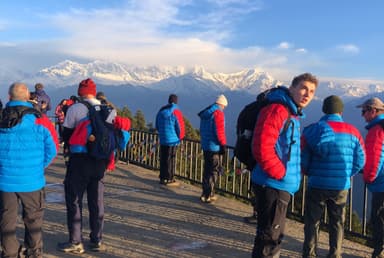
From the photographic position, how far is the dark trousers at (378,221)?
16.6 feet

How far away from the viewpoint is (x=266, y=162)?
3564 mm

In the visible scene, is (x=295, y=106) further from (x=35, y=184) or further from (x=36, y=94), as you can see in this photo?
(x=36, y=94)

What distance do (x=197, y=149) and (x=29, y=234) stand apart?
6.29m

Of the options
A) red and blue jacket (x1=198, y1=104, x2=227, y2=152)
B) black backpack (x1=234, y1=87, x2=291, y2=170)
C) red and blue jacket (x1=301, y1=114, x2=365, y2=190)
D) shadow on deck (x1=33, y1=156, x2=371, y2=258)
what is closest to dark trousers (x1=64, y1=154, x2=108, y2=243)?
shadow on deck (x1=33, y1=156, x2=371, y2=258)

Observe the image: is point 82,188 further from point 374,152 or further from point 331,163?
point 374,152

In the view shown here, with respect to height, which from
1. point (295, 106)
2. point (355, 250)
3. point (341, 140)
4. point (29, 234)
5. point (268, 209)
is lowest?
point (355, 250)

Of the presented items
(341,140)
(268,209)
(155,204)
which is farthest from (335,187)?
(155,204)

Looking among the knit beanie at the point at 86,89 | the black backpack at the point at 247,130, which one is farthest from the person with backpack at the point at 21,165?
the black backpack at the point at 247,130

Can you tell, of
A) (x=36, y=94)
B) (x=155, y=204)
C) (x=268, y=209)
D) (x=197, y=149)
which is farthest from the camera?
(x=36, y=94)

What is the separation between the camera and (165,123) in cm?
917

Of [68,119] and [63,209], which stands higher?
[68,119]

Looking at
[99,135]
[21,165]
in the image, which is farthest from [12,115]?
[99,135]

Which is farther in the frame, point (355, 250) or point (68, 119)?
point (355, 250)

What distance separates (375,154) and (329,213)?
88 centimetres
